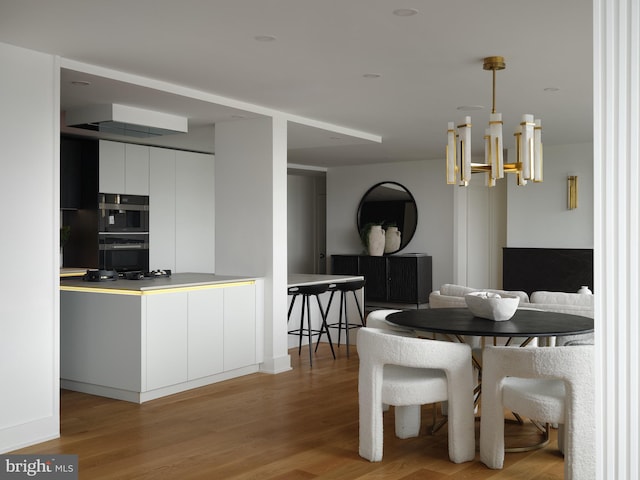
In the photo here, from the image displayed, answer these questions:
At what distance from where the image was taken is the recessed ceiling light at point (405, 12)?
3479 mm

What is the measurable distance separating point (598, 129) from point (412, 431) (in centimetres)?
317

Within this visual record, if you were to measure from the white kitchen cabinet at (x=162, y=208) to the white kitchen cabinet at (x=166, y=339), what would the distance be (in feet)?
10.6

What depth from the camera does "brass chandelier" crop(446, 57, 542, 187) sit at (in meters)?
4.38

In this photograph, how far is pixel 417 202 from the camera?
10633mm

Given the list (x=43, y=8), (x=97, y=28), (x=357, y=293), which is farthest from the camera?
(x=357, y=293)

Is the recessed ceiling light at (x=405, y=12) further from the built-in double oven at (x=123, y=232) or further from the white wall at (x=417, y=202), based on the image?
the white wall at (x=417, y=202)

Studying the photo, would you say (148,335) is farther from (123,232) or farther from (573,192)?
(573,192)

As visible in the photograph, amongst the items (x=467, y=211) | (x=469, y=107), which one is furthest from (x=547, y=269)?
(x=469, y=107)

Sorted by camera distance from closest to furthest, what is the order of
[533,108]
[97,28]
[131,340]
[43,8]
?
[43,8] → [97,28] → [131,340] → [533,108]

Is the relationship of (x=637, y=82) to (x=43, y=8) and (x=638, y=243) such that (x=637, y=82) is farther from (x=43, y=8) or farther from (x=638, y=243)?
(x=43, y=8)

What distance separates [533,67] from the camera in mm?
4711

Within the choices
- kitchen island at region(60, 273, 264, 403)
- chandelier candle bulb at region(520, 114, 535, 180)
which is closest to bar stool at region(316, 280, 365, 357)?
kitchen island at region(60, 273, 264, 403)

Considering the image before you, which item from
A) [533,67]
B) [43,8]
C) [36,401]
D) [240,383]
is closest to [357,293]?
[240,383]

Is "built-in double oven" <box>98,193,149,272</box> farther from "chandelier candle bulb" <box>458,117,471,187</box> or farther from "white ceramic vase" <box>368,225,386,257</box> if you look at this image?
"chandelier candle bulb" <box>458,117,471,187</box>
